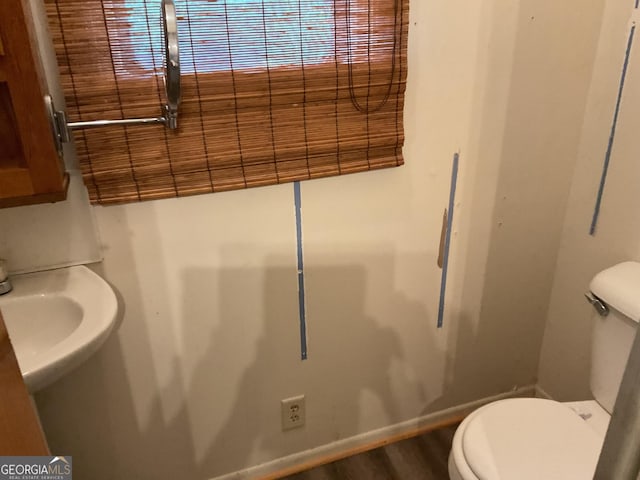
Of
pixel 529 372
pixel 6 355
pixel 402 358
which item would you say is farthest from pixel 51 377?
pixel 529 372

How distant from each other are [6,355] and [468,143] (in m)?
1.26

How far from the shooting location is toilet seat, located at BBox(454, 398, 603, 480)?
1.22m

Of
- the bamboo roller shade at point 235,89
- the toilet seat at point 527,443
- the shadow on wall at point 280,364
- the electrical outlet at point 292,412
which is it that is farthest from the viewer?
the electrical outlet at point 292,412

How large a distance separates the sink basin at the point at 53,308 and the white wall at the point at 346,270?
0.35 feet

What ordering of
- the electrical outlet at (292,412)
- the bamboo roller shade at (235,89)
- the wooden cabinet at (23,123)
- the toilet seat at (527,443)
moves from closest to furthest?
the wooden cabinet at (23,123)
the bamboo roller shade at (235,89)
the toilet seat at (527,443)
the electrical outlet at (292,412)

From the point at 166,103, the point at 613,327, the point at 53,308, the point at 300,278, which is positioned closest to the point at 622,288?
the point at 613,327

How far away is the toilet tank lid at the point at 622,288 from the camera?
1284 millimetres

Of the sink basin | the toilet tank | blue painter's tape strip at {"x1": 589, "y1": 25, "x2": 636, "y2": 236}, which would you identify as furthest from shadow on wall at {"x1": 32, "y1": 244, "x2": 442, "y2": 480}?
blue painter's tape strip at {"x1": 589, "y1": 25, "x2": 636, "y2": 236}

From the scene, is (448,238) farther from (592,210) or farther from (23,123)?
(23,123)

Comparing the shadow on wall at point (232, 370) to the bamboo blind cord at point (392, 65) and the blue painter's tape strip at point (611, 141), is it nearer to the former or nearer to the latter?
the bamboo blind cord at point (392, 65)

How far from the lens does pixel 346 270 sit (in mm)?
1520

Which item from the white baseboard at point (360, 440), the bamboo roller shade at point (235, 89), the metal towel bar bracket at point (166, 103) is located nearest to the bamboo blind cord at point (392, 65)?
the bamboo roller shade at point (235, 89)

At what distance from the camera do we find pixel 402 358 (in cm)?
174

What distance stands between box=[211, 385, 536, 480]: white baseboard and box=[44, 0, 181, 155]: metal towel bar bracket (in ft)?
3.78
